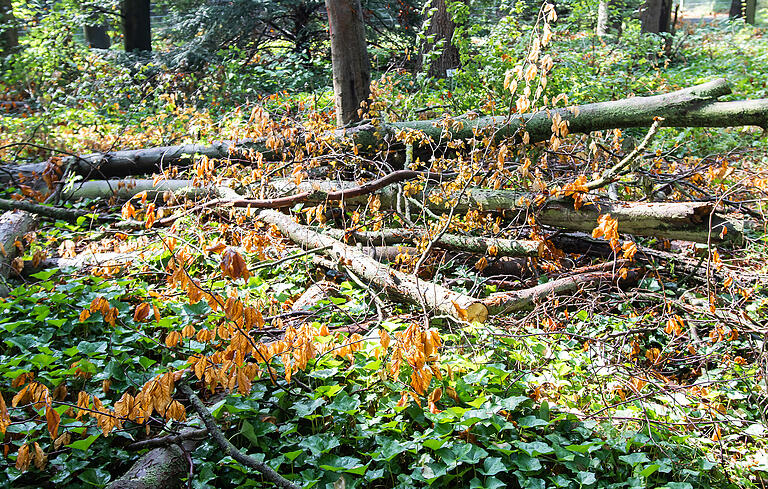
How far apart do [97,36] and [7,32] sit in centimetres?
747

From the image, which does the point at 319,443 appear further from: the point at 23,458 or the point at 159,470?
the point at 23,458

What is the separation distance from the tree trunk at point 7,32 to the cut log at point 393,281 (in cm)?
1149

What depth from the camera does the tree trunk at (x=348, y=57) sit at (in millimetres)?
6887

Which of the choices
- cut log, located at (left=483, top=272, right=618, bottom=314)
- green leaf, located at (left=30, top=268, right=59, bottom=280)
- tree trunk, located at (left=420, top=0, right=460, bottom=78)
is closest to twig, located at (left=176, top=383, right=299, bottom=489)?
cut log, located at (left=483, top=272, right=618, bottom=314)

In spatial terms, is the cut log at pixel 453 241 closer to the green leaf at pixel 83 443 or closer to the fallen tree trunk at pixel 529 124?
the fallen tree trunk at pixel 529 124

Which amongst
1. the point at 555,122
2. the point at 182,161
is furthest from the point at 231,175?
the point at 555,122

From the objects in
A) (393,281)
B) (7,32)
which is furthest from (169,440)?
(7,32)

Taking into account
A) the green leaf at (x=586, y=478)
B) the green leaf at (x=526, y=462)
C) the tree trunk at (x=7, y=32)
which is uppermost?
the tree trunk at (x=7, y=32)

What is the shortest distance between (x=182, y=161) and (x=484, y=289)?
464 cm

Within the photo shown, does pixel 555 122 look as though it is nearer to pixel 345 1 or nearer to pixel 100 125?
pixel 345 1

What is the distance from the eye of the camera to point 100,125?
32.6 ft

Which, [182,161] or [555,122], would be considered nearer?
[555,122]

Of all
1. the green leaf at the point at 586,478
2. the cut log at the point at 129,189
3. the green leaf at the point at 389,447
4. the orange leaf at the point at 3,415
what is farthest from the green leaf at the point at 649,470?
the cut log at the point at 129,189

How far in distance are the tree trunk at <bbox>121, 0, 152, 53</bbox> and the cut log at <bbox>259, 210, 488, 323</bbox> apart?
11488 mm
